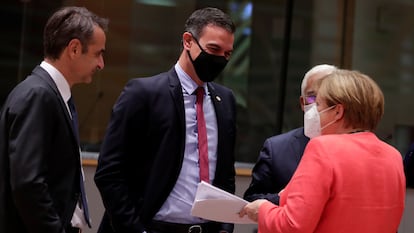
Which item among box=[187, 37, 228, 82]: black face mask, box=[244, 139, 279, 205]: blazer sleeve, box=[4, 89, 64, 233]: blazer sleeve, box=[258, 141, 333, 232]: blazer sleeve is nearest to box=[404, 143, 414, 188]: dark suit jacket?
box=[244, 139, 279, 205]: blazer sleeve

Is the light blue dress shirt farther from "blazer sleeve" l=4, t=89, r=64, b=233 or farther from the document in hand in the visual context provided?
"blazer sleeve" l=4, t=89, r=64, b=233

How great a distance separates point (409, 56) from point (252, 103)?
6.47ft

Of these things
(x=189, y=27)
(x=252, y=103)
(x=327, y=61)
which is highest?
(x=189, y=27)

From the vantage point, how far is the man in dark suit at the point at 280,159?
9.20ft

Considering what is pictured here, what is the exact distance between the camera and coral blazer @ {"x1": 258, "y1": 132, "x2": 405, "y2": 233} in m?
2.05

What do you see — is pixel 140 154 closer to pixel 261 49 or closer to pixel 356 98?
pixel 356 98

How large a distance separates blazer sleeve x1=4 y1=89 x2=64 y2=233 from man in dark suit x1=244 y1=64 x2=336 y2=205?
3.34ft

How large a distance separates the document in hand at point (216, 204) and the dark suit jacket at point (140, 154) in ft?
0.92

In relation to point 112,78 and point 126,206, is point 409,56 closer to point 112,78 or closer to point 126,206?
point 112,78

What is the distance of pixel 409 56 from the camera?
7.50 meters

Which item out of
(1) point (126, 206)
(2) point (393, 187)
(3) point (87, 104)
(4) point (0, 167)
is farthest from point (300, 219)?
(3) point (87, 104)

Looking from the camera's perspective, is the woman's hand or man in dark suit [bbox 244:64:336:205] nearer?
the woman's hand

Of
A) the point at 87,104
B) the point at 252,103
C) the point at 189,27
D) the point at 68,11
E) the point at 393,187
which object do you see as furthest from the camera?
the point at 252,103

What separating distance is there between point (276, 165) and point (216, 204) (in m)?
0.49
